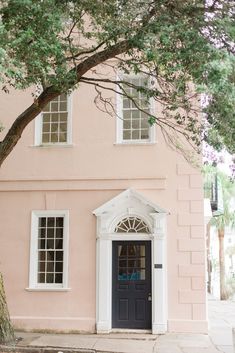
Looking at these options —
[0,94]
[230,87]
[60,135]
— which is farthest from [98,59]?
[0,94]

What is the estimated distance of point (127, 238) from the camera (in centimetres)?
1395

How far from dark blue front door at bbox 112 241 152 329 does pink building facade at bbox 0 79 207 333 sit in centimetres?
3

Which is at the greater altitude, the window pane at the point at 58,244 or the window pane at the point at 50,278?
the window pane at the point at 58,244

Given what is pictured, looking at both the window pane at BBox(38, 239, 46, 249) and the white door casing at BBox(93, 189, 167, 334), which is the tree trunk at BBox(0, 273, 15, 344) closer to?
the white door casing at BBox(93, 189, 167, 334)

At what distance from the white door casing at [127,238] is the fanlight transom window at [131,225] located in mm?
107

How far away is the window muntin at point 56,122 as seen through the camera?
14844mm

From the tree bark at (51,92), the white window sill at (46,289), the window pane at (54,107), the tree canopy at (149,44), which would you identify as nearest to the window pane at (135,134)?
the window pane at (54,107)

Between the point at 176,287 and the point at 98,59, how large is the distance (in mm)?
6583

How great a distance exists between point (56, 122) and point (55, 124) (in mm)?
66

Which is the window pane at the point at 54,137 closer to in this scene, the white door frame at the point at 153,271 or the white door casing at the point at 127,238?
the white door casing at the point at 127,238

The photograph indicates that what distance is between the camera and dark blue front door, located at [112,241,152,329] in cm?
1363

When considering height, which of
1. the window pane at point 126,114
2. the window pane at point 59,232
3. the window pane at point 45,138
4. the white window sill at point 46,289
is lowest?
the white window sill at point 46,289

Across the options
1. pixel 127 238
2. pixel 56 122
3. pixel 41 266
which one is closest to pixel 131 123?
pixel 56 122

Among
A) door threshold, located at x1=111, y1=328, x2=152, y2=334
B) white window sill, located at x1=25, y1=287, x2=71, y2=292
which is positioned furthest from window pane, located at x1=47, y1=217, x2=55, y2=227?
door threshold, located at x1=111, y1=328, x2=152, y2=334
